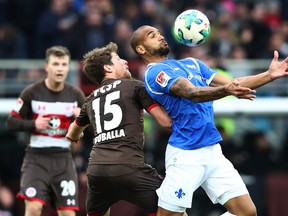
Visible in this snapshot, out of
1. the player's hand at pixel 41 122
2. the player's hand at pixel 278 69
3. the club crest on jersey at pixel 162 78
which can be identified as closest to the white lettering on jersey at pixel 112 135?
the club crest on jersey at pixel 162 78

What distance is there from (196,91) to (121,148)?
1006 millimetres

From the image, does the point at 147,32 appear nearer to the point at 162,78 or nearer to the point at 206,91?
the point at 162,78

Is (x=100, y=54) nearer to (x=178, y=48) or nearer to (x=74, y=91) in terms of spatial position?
(x=74, y=91)

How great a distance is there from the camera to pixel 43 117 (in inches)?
406

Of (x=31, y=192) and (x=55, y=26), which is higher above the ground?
(x=55, y=26)

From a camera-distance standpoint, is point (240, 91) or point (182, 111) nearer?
point (240, 91)

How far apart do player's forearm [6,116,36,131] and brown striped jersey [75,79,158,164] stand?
1870 millimetres

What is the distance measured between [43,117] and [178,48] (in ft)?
21.0

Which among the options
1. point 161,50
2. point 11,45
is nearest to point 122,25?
point 11,45

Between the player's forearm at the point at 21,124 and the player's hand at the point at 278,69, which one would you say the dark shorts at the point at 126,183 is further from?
the player's forearm at the point at 21,124

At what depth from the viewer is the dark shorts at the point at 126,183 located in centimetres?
829

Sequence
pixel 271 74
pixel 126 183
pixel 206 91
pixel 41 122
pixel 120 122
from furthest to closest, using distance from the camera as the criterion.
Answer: pixel 41 122, pixel 120 122, pixel 126 183, pixel 271 74, pixel 206 91

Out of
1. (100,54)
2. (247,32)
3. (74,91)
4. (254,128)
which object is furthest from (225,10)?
(100,54)

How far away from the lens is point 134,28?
16484 millimetres
